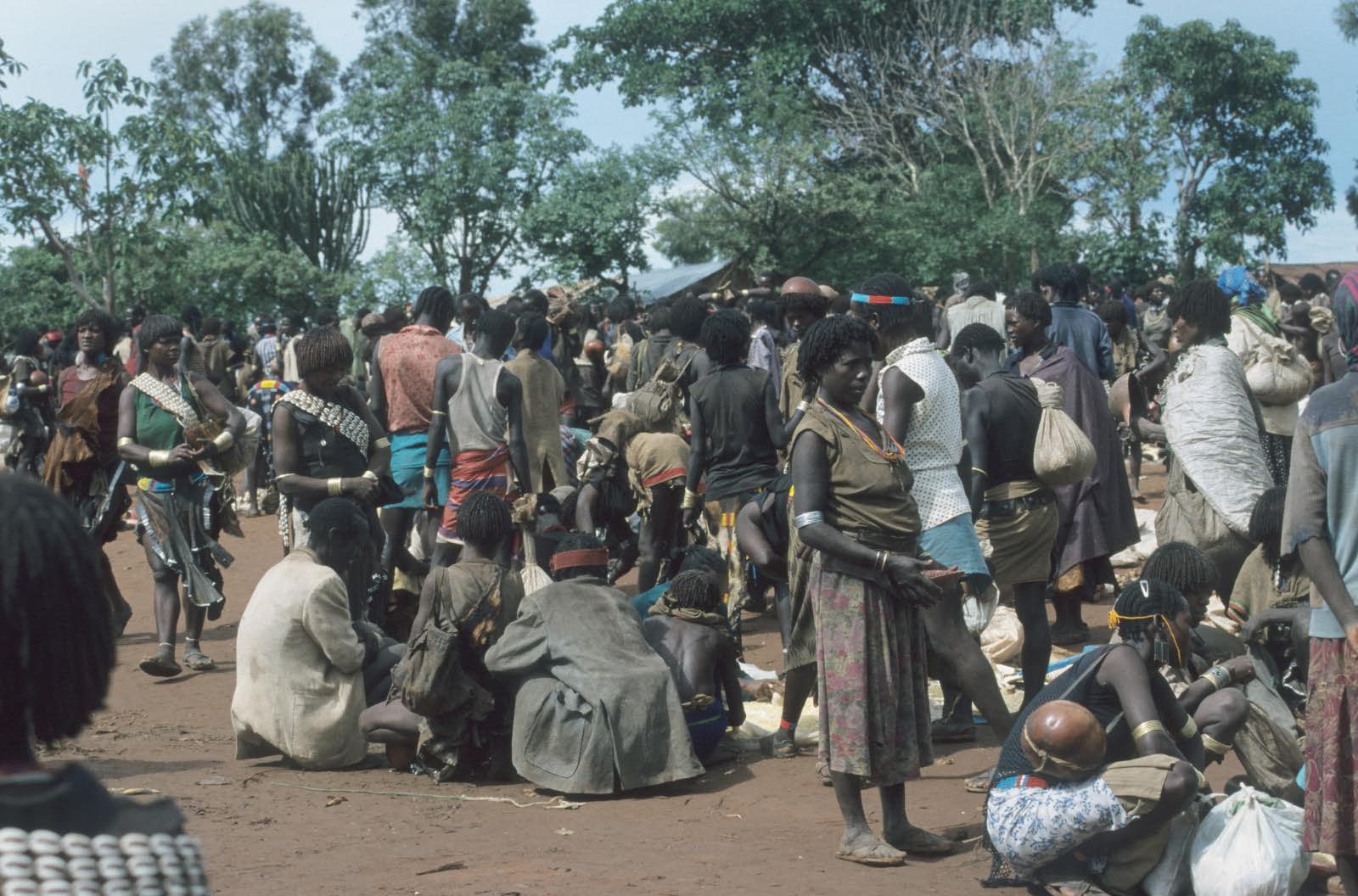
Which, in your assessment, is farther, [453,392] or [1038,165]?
[1038,165]

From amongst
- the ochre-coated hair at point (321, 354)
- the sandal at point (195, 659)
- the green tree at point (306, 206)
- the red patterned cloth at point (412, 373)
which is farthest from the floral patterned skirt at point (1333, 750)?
the green tree at point (306, 206)

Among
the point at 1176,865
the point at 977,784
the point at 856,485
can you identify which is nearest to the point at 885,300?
the point at 856,485

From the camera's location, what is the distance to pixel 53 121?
16.0 metres

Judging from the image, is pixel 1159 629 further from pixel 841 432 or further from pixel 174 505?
pixel 174 505

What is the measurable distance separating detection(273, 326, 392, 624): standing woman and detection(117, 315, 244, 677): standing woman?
89 centimetres

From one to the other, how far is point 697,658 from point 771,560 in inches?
→ 29.1

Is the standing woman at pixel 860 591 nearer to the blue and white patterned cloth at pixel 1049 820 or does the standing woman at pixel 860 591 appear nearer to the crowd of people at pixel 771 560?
the crowd of people at pixel 771 560

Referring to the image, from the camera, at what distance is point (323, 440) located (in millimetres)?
7328

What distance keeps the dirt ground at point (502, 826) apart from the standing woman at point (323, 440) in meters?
1.18

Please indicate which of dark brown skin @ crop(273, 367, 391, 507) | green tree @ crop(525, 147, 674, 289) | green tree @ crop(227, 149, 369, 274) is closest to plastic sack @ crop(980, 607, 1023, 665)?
dark brown skin @ crop(273, 367, 391, 507)

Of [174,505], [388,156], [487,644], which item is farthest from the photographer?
[388,156]

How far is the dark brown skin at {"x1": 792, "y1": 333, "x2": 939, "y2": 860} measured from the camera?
483 cm

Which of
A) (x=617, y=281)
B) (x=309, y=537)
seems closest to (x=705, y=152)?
(x=617, y=281)

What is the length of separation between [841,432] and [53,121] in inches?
532
